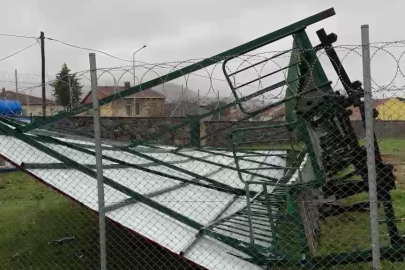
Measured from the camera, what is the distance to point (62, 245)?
6605 mm

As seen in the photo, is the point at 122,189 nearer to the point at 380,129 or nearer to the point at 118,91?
the point at 118,91

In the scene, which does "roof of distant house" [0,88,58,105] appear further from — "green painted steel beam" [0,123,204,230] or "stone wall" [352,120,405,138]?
"stone wall" [352,120,405,138]

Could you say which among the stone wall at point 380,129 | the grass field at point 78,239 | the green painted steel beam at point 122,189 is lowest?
the grass field at point 78,239

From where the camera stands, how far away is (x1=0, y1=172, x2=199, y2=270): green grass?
5859mm

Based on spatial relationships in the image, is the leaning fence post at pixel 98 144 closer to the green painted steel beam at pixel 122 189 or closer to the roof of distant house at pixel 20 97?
the green painted steel beam at pixel 122 189

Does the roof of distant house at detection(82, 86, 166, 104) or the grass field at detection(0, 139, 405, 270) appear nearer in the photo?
the roof of distant house at detection(82, 86, 166, 104)

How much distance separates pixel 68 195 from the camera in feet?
14.4

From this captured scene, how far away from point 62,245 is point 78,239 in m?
0.28

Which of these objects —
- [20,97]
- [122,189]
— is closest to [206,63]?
[122,189]

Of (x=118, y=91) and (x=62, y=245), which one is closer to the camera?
(x=118, y=91)

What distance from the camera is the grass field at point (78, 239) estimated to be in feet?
19.2

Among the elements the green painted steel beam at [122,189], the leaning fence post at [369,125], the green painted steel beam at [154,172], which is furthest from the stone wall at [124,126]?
the leaning fence post at [369,125]

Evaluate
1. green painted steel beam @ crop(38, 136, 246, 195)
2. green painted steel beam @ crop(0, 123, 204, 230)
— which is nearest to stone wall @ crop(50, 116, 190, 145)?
green painted steel beam @ crop(38, 136, 246, 195)

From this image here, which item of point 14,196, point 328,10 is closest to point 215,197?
point 328,10
